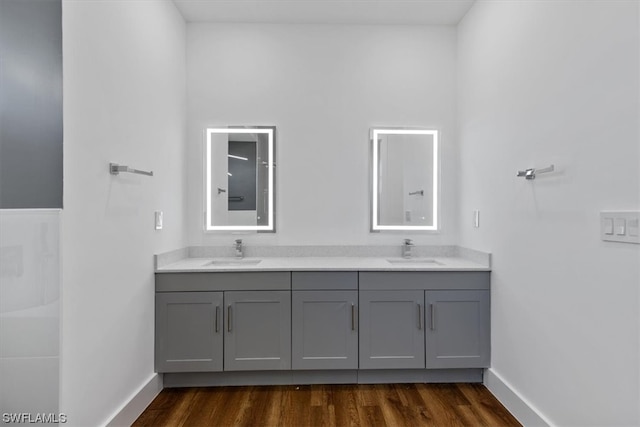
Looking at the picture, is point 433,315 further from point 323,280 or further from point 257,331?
point 257,331

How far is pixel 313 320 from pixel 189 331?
32.7 inches

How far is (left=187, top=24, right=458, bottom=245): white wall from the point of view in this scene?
271 centimetres

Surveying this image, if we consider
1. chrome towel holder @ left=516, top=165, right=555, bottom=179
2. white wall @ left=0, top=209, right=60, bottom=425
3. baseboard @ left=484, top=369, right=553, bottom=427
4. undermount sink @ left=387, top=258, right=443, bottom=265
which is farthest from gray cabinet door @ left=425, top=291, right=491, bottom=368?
white wall @ left=0, top=209, right=60, bottom=425

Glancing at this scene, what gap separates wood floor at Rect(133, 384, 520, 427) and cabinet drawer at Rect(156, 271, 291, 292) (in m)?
0.69

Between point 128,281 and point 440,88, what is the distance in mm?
2681

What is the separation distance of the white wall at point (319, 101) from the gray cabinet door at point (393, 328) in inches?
24.0

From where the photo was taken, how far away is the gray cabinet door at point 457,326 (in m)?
2.26

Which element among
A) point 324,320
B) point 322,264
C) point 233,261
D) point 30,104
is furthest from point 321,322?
point 30,104

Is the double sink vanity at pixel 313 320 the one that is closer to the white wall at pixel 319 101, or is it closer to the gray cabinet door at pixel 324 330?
the gray cabinet door at pixel 324 330

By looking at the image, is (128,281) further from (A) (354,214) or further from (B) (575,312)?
(B) (575,312)

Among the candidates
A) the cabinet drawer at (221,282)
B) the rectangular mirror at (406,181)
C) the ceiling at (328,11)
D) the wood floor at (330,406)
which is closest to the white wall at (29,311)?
the wood floor at (330,406)

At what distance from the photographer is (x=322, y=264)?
7.71 ft

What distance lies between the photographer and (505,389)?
205 centimetres

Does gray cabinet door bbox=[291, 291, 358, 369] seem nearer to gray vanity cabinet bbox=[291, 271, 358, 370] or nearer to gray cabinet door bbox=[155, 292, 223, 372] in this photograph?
gray vanity cabinet bbox=[291, 271, 358, 370]
